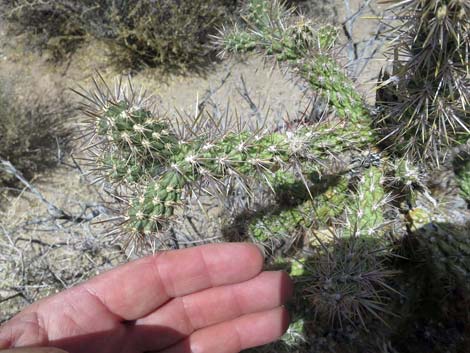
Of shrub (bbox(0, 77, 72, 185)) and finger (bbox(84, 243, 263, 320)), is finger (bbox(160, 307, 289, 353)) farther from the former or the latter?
shrub (bbox(0, 77, 72, 185))

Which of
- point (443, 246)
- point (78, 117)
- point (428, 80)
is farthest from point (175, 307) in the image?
point (78, 117)

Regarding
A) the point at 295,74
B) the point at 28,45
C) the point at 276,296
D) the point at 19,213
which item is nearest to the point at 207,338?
the point at 276,296

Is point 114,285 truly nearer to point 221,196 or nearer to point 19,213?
Answer: point 221,196

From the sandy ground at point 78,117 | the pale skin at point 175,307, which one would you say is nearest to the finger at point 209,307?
the pale skin at point 175,307

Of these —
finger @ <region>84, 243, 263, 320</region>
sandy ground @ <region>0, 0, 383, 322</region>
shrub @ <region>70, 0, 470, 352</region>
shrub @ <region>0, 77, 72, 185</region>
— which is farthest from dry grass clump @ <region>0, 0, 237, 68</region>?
finger @ <region>84, 243, 263, 320</region>

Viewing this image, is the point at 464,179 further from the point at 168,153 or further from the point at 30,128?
the point at 30,128

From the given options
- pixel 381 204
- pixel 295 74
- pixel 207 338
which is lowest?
pixel 207 338
